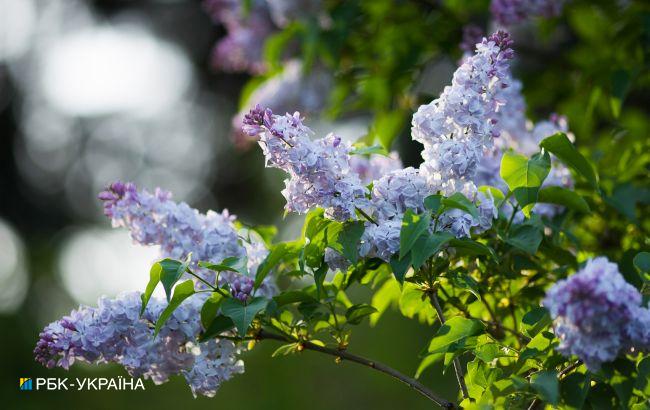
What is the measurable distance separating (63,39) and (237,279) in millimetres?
8897

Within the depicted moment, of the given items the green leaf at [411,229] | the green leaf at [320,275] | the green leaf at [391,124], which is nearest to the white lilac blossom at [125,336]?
the green leaf at [320,275]

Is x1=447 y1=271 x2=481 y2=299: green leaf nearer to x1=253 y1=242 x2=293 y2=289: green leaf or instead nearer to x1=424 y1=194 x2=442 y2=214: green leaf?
x1=424 y1=194 x2=442 y2=214: green leaf

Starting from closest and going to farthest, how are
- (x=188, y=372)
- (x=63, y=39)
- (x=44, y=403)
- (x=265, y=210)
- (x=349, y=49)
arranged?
(x=188, y=372)
(x=349, y=49)
(x=44, y=403)
(x=265, y=210)
(x=63, y=39)

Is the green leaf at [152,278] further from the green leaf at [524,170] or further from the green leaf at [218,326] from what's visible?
the green leaf at [524,170]

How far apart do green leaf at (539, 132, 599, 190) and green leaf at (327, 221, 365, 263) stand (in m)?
0.37

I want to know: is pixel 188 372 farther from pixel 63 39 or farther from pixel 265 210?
pixel 63 39

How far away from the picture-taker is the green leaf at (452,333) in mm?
1456

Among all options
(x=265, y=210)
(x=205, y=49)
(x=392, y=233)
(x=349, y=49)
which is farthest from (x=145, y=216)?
(x=205, y=49)

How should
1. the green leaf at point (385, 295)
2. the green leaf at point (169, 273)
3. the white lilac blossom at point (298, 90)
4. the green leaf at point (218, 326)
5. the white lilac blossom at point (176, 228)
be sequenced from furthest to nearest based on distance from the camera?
the white lilac blossom at point (298, 90), the green leaf at point (385, 295), the white lilac blossom at point (176, 228), the green leaf at point (218, 326), the green leaf at point (169, 273)

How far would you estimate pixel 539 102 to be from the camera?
3379 millimetres

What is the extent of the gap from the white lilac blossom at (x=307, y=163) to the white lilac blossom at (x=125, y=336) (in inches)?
13.3

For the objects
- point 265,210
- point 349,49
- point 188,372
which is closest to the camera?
point 188,372

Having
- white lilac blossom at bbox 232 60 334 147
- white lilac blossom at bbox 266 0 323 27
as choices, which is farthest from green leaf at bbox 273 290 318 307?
white lilac blossom at bbox 232 60 334 147

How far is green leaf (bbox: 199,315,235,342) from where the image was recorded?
5.16 feet
